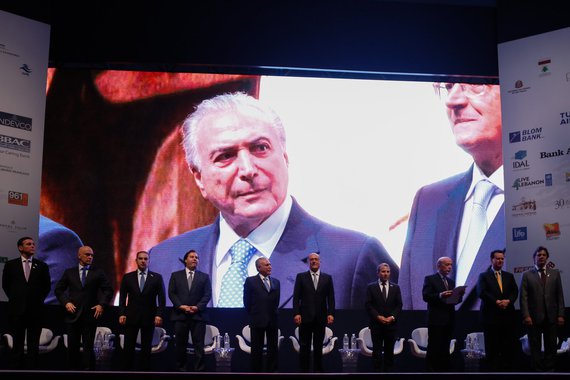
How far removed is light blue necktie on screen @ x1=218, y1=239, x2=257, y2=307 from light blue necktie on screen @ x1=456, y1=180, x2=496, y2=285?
268 centimetres

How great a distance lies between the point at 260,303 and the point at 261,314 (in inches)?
4.4

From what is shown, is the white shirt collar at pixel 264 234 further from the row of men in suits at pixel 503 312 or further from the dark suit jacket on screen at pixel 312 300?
the row of men in suits at pixel 503 312

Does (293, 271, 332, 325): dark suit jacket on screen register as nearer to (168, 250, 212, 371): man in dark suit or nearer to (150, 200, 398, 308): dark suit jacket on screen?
(168, 250, 212, 371): man in dark suit

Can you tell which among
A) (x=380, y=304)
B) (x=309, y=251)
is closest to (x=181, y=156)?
(x=309, y=251)

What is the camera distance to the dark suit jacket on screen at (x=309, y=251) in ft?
Answer: 33.3

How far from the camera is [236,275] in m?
10.2

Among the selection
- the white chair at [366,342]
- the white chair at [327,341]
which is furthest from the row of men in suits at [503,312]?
the white chair at [327,341]

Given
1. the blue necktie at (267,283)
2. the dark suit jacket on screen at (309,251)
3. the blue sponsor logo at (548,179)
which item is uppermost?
the blue sponsor logo at (548,179)

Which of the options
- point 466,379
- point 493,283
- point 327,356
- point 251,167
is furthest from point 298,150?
point 466,379

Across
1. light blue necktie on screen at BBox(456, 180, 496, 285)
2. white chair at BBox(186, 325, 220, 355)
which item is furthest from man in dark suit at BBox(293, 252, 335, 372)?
light blue necktie on screen at BBox(456, 180, 496, 285)

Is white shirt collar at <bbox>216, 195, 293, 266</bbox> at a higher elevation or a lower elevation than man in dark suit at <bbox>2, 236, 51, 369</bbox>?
higher

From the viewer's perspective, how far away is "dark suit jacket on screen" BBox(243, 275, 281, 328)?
830 cm

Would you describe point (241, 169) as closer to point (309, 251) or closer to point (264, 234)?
point (264, 234)

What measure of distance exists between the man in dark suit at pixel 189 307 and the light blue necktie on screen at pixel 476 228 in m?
3.62
